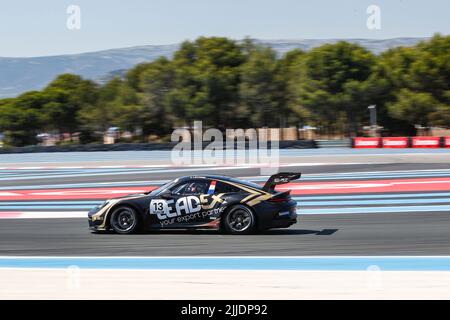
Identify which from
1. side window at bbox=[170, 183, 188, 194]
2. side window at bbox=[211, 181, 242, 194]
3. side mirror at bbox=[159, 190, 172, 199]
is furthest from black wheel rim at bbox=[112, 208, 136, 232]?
side window at bbox=[211, 181, 242, 194]

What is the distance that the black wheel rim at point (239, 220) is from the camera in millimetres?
11080

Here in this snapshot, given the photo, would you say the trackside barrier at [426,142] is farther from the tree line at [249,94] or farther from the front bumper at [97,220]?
the front bumper at [97,220]

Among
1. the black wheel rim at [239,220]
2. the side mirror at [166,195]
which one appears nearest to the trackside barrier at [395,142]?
the black wheel rim at [239,220]

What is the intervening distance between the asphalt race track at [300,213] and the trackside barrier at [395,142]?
31.2ft

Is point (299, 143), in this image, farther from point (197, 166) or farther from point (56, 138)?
point (56, 138)

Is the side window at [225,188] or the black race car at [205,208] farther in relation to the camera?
the side window at [225,188]

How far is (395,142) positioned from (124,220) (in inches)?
1237

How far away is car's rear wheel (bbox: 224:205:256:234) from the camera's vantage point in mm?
11055

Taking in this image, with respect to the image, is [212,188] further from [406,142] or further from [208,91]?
[208,91]

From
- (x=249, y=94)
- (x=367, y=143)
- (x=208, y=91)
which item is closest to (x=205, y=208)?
(x=367, y=143)

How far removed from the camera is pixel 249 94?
60406 millimetres
